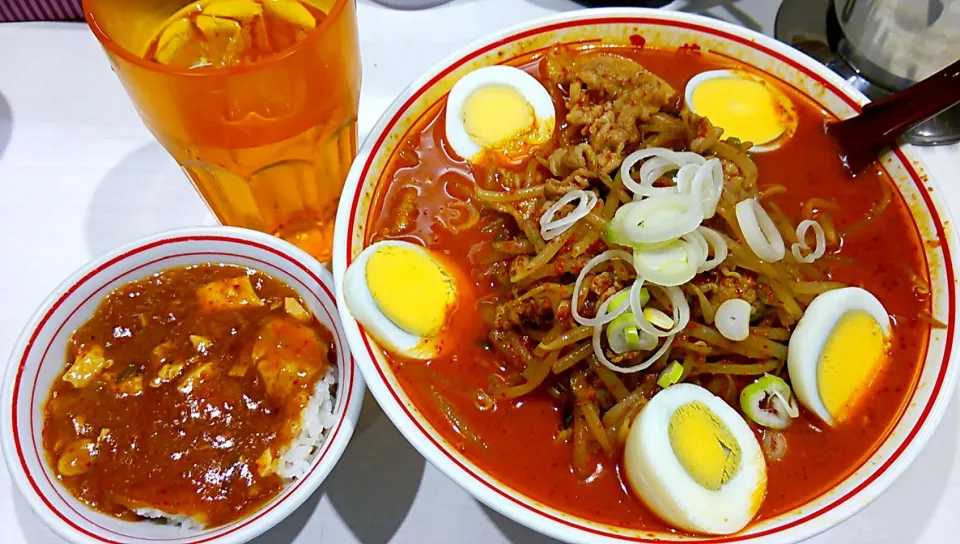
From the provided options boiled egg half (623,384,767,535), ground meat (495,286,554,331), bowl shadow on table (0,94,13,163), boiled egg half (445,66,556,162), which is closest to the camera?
boiled egg half (623,384,767,535)

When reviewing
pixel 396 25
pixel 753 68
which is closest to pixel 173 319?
pixel 396 25

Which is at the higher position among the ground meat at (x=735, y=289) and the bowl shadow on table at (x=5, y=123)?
the ground meat at (x=735, y=289)

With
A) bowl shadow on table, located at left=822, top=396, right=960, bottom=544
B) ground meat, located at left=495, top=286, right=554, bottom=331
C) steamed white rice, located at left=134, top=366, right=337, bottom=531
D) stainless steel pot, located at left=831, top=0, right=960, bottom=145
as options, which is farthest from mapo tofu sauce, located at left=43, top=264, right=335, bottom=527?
stainless steel pot, located at left=831, top=0, right=960, bottom=145

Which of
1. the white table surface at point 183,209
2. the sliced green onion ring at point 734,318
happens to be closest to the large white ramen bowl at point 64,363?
the white table surface at point 183,209

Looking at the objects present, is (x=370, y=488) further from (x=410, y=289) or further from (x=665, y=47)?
(x=665, y=47)

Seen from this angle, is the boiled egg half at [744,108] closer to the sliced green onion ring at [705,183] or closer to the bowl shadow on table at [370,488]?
the sliced green onion ring at [705,183]

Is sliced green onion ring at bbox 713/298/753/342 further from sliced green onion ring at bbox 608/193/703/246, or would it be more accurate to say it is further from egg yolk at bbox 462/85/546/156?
egg yolk at bbox 462/85/546/156
